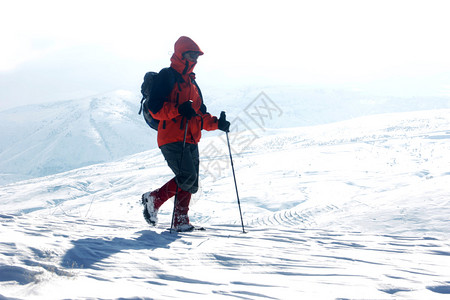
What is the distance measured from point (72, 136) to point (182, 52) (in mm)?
74851

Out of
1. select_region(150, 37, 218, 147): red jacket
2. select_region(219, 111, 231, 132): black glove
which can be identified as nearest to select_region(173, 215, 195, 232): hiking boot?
select_region(150, 37, 218, 147): red jacket

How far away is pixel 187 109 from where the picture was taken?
3805mm

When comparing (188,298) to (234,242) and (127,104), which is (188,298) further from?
(127,104)

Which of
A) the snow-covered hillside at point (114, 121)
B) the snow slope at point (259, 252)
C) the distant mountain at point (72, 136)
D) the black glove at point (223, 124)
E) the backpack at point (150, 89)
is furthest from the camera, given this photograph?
the distant mountain at point (72, 136)

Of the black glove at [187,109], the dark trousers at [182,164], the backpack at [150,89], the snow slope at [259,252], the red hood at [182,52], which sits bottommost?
the snow slope at [259,252]

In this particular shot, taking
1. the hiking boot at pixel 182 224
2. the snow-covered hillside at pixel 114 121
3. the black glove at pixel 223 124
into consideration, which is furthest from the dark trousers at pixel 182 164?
the snow-covered hillside at pixel 114 121

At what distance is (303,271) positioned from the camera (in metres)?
Answer: 2.67

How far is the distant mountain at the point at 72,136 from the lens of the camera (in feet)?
214

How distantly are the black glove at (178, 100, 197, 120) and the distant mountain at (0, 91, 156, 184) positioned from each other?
64.3 metres

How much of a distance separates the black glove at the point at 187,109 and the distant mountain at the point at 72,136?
64.3m

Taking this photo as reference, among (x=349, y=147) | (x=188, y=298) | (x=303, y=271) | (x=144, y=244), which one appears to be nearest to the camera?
(x=188, y=298)

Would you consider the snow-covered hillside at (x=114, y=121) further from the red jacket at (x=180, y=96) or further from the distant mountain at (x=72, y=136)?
the red jacket at (x=180, y=96)

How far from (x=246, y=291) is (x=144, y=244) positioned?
1.43 m

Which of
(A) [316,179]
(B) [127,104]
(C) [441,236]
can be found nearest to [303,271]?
(C) [441,236]
